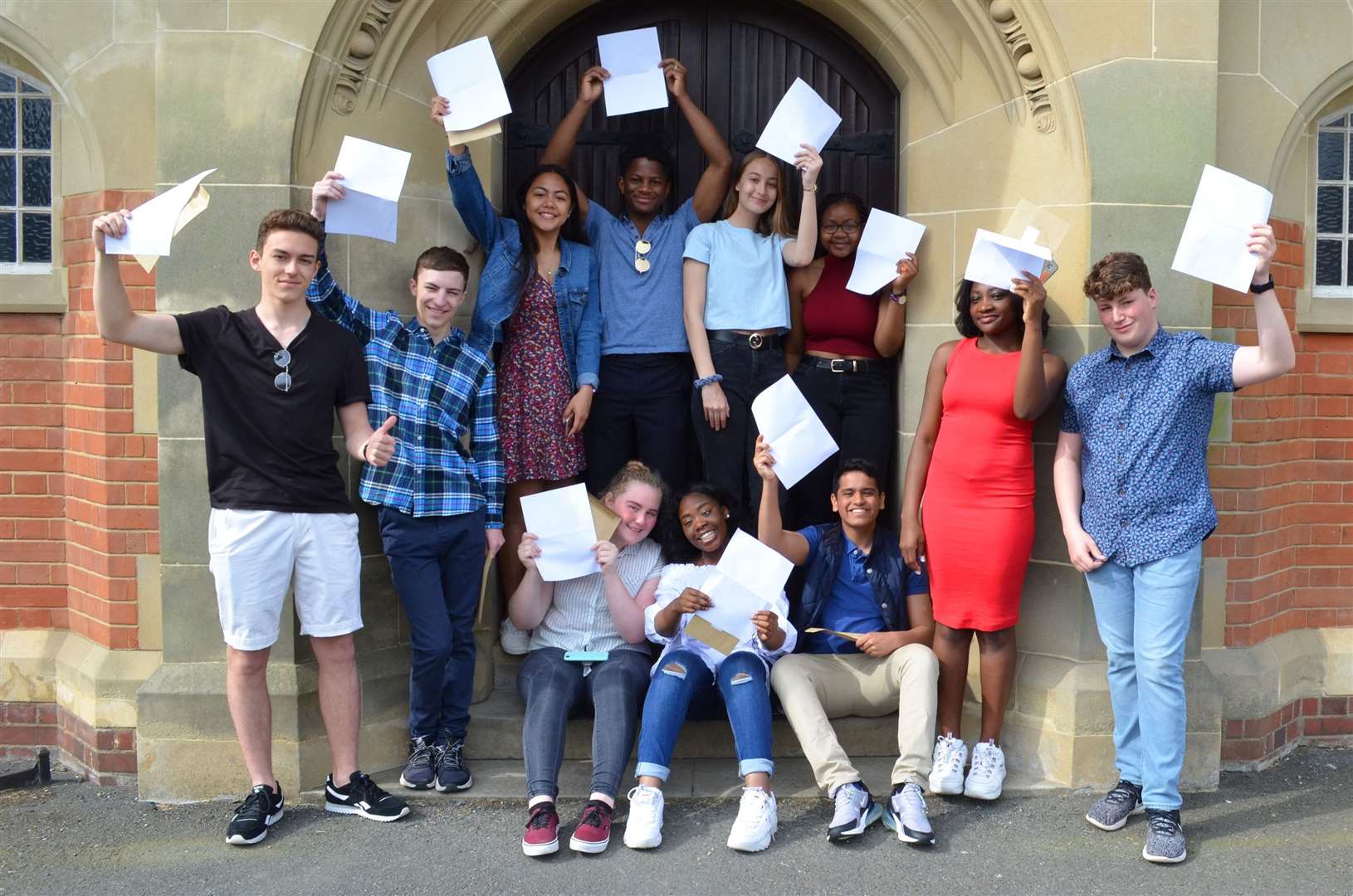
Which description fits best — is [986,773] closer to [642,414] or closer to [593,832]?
[593,832]

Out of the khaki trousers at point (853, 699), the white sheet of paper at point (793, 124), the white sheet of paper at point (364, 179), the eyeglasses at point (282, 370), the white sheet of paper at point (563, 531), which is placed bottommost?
the khaki trousers at point (853, 699)

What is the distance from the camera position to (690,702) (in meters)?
4.38

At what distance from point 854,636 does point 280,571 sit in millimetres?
2064

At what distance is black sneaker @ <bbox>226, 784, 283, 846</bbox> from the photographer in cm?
401

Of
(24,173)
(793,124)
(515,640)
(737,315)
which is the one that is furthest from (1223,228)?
(24,173)

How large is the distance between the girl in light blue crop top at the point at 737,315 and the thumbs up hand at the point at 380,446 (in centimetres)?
139

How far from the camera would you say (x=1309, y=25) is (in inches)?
192

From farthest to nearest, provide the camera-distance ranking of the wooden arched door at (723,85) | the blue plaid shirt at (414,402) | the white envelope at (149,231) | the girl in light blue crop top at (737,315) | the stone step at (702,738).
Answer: the wooden arched door at (723,85) < the girl in light blue crop top at (737,315) < the stone step at (702,738) < the blue plaid shirt at (414,402) < the white envelope at (149,231)

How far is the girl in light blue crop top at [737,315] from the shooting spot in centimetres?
486

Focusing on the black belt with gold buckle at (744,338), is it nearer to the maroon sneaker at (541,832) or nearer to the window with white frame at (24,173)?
the maroon sneaker at (541,832)

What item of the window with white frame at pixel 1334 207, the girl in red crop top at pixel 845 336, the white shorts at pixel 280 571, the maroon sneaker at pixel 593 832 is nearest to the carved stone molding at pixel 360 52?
the white shorts at pixel 280 571

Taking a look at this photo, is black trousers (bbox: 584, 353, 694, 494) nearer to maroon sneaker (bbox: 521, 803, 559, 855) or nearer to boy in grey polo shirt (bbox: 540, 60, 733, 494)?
boy in grey polo shirt (bbox: 540, 60, 733, 494)

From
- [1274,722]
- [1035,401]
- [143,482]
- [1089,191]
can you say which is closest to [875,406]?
[1035,401]

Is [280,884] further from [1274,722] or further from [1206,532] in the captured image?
[1274,722]
